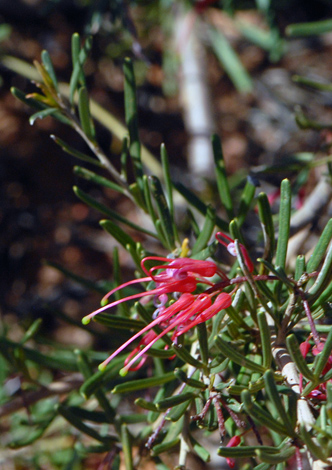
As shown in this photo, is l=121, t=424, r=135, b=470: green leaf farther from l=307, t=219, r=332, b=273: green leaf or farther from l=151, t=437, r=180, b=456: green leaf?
l=307, t=219, r=332, b=273: green leaf

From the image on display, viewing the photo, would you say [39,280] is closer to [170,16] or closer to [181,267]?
[170,16]


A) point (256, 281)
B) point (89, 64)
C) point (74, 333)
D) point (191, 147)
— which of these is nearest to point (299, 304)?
point (256, 281)

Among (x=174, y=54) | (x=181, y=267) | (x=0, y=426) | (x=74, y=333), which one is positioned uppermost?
(x=174, y=54)

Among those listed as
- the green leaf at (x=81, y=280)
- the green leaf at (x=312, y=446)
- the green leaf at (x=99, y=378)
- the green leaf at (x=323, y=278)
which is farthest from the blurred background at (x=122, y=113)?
the green leaf at (x=312, y=446)

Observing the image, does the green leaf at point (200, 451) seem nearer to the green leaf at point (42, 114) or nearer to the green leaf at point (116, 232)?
the green leaf at point (116, 232)

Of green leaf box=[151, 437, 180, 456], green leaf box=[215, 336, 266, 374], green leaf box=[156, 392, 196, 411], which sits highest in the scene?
green leaf box=[215, 336, 266, 374]

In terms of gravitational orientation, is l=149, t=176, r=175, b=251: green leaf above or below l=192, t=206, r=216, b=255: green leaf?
above

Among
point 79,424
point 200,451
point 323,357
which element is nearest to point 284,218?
point 323,357

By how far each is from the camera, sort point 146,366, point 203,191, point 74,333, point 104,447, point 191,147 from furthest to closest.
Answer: point 74,333 → point 191,147 → point 203,191 → point 146,366 → point 104,447

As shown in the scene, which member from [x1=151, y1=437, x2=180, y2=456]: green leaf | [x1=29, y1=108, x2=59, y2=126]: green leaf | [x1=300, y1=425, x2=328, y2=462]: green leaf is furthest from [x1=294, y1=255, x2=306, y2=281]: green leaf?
[x1=29, y1=108, x2=59, y2=126]: green leaf

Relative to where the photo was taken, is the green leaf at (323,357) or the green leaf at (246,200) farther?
the green leaf at (246,200)

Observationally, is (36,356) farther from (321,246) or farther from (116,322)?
(321,246)
